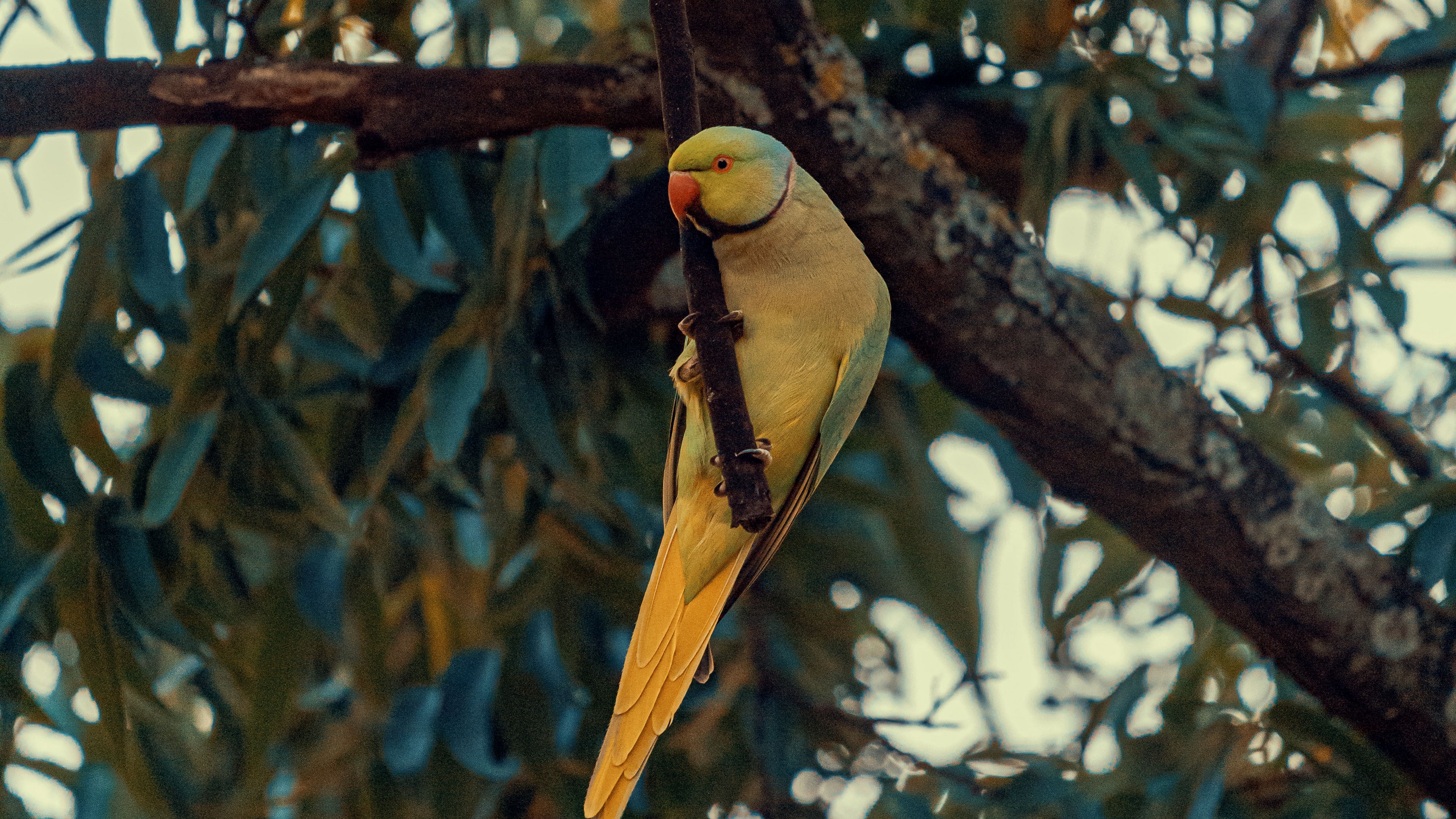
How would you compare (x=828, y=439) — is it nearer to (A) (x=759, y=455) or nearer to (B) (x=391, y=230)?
(A) (x=759, y=455)

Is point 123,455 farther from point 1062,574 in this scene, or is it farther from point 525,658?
point 1062,574

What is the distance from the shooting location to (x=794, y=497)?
0.53m

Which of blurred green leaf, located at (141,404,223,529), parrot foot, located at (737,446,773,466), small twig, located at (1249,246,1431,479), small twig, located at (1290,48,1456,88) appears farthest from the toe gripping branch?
small twig, located at (1290,48,1456,88)

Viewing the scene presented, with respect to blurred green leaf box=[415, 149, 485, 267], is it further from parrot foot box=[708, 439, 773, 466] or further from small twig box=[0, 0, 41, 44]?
parrot foot box=[708, 439, 773, 466]

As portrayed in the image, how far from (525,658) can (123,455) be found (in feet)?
2.04

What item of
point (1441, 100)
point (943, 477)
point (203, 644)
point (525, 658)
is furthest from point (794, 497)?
point (1441, 100)

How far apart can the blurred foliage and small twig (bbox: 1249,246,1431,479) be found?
16 mm

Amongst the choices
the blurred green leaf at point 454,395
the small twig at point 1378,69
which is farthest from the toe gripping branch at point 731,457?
the small twig at point 1378,69

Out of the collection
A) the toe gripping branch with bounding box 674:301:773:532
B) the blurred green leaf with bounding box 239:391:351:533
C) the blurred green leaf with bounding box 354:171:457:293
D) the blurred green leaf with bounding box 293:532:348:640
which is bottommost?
the blurred green leaf with bounding box 293:532:348:640

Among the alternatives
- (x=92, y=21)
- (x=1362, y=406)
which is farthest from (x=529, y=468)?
(x=1362, y=406)

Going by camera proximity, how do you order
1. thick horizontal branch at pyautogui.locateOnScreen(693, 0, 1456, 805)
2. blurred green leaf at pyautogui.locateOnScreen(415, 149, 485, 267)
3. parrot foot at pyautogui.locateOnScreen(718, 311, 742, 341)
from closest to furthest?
parrot foot at pyautogui.locateOnScreen(718, 311, 742, 341), thick horizontal branch at pyautogui.locateOnScreen(693, 0, 1456, 805), blurred green leaf at pyautogui.locateOnScreen(415, 149, 485, 267)

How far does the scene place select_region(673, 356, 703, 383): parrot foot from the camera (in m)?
0.52

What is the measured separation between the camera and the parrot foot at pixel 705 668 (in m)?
0.48

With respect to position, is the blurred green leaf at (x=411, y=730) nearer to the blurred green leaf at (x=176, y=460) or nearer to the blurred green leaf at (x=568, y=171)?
the blurred green leaf at (x=176, y=460)
